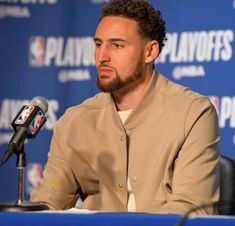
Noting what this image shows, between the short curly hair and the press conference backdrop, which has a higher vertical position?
the short curly hair

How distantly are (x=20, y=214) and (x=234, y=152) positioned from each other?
231 centimetres

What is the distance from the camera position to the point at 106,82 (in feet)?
10.8

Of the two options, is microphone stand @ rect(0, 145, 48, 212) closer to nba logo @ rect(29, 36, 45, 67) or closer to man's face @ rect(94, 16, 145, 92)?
man's face @ rect(94, 16, 145, 92)

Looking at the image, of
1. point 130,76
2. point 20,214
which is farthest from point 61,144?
point 20,214

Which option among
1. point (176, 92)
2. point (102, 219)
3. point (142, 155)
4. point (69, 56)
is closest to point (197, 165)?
point (142, 155)

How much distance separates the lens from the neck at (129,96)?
3348 millimetres

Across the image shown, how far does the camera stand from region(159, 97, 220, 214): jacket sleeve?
3.00 metres

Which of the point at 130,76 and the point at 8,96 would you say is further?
the point at 8,96

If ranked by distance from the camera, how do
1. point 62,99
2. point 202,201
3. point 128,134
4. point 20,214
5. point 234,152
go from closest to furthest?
point 20,214, point 202,201, point 128,134, point 234,152, point 62,99

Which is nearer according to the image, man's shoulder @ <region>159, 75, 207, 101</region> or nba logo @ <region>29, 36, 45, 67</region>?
man's shoulder @ <region>159, 75, 207, 101</region>

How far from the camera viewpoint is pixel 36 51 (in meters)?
4.95

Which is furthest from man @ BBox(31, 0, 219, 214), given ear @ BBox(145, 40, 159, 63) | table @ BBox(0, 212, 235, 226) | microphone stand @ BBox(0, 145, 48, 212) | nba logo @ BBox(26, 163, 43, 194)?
nba logo @ BBox(26, 163, 43, 194)

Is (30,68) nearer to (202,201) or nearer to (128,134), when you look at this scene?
(128,134)

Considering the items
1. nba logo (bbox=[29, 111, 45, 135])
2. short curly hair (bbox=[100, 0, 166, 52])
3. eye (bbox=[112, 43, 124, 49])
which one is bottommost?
nba logo (bbox=[29, 111, 45, 135])
